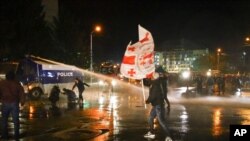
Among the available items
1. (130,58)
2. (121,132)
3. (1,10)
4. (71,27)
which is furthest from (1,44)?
(121,132)

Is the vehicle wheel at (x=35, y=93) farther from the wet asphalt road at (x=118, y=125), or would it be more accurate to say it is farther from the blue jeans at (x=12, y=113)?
the blue jeans at (x=12, y=113)

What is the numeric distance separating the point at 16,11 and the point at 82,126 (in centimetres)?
3439

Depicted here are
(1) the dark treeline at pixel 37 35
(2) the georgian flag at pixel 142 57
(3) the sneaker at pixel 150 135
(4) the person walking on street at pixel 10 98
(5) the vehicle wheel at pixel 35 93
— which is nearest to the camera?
(4) the person walking on street at pixel 10 98

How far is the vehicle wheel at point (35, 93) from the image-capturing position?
30.0m

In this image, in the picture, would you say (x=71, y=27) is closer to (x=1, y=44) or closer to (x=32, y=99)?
(x=1, y=44)

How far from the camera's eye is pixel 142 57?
51.6 ft

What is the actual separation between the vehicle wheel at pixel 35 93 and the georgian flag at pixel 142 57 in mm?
14925

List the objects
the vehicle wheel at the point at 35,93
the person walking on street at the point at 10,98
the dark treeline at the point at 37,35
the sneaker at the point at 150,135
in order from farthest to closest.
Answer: the dark treeline at the point at 37,35 < the vehicle wheel at the point at 35,93 < the sneaker at the point at 150,135 < the person walking on street at the point at 10,98

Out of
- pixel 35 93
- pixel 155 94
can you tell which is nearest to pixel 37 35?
pixel 35 93

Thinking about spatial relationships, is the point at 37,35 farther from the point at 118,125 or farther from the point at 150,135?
the point at 150,135

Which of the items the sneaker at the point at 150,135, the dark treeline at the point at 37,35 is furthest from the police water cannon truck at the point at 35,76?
the sneaker at the point at 150,135

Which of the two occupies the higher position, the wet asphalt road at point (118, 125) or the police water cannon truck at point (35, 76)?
the police water cannon truck at point (35, 76)

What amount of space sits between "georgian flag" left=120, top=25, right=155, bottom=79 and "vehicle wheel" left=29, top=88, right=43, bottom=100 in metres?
14.9

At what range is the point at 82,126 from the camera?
15.1 m
